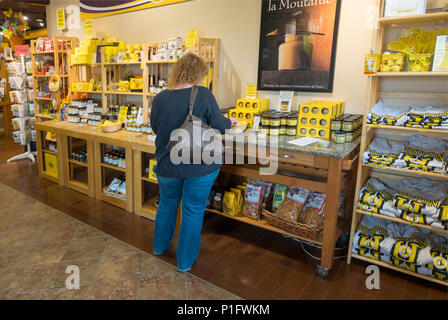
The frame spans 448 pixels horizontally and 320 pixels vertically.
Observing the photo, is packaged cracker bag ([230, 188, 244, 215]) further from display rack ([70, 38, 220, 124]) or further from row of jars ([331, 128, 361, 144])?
display rack ([70, 38, 220, 124])

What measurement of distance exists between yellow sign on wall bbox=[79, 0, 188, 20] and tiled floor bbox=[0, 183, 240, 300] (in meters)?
2.72

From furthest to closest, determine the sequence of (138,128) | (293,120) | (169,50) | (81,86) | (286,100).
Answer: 1. (81,86)
2. (138,128)
3. (169,50)
4. (286,100)
5. (293,120)

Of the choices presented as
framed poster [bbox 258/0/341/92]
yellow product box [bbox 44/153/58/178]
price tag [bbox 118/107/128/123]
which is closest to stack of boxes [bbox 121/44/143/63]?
price tag [bbox 118/107/128/123]

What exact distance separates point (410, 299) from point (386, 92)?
1.58m

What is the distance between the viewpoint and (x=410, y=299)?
2.19 meters

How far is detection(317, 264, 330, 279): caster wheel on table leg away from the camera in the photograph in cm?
240

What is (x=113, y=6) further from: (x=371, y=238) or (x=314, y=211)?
(x=371, y=238)

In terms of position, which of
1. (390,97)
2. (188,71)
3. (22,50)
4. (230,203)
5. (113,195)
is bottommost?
(113,195)

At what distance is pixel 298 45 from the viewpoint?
2.98 meters

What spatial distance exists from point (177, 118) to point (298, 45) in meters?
1.52

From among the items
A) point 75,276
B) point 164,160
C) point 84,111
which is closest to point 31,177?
point 84,111

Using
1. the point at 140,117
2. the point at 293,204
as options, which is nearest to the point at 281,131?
the point at 293,204

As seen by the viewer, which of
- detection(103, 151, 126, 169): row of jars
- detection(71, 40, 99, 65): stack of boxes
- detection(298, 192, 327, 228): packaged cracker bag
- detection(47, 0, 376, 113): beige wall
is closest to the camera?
detection(298, 192, 327, 228): packaged cracker bag

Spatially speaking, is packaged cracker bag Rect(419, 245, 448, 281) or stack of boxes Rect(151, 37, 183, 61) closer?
packaged cracker bag Rect(419, 245, 448, 281)
